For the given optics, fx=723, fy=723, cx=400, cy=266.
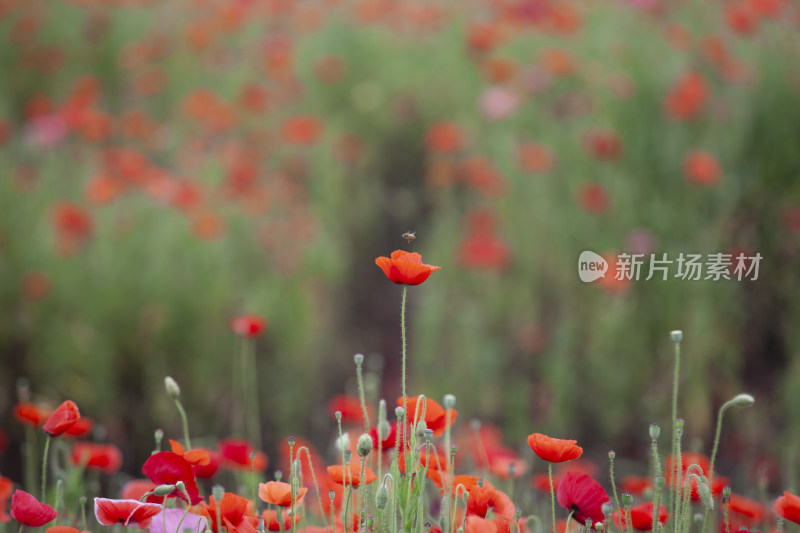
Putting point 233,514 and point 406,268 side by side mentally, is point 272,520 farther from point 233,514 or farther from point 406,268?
point 406,268

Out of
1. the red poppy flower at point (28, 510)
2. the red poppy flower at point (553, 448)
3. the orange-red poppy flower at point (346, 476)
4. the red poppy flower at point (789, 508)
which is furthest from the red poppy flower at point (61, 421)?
the red poppy flower at point (789, 508)

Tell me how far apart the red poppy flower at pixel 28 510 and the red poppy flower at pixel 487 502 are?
20.7 inches

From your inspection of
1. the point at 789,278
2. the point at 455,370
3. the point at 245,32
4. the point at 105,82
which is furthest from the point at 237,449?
the point at 245,32

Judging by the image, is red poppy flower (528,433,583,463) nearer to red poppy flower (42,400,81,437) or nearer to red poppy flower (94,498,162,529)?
red poppy flower (94,498,162,529)

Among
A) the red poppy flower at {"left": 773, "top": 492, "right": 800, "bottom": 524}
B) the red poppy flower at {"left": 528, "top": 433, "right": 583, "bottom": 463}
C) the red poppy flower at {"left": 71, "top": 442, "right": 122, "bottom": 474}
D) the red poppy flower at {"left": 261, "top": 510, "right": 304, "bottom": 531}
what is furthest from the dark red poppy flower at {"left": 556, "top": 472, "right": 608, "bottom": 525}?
the red poppy flower at {"left": 71, "top": 442, "right": 122, "bottom": 474}

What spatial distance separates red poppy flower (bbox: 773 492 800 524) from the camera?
0.90 m

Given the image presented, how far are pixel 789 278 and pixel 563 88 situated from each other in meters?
1.31

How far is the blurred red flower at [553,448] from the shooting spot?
2.83 ft

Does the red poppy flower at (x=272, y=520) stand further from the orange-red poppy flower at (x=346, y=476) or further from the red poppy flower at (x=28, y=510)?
the red poppy flower at (x=28, y=510)

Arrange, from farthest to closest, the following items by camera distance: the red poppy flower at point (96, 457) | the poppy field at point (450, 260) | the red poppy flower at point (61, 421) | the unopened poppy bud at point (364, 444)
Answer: the poppy field at point (450, 260), the red poppy flower at point (96, 457), the red poppy flower at point (61, 421), the unopened poppy bud at point (364, 444)

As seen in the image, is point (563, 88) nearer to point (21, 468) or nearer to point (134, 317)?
point (134, 317)

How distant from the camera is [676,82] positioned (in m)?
2.68

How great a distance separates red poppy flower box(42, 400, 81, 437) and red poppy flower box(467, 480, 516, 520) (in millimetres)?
524

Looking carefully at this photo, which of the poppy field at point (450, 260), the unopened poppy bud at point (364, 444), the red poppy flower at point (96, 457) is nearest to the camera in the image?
the unopened poppy bud at point (364, 444)
